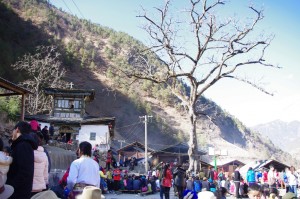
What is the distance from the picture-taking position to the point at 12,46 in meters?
64.4

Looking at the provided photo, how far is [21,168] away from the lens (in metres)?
3.88

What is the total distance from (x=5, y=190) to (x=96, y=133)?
3237 cm

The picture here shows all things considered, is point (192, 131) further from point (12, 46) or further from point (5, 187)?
point (12, 46)

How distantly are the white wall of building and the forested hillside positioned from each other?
983 inches

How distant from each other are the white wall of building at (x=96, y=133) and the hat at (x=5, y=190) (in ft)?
105

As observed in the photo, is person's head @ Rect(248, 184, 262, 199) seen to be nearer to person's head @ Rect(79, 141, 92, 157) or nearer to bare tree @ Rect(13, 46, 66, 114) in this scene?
person's head @ Rect(79, 141, 92, 157)

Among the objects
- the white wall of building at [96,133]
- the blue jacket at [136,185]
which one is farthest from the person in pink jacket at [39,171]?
the white wall of building at [96,133]

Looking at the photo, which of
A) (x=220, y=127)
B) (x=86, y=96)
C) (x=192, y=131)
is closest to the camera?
(x=192, y=131)

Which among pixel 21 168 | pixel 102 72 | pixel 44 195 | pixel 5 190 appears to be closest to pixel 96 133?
pixel 21 168

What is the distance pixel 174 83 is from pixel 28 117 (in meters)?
19.9

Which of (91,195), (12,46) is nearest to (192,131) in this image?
(91,195)

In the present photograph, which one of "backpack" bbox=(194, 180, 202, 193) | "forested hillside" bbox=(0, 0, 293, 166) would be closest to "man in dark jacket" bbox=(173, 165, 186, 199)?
"backpack" bbox=(194, 180, 202, 193)

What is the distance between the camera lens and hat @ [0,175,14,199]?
3514 millimetres

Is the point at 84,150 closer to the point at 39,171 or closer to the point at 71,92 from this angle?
the point at 39,171
